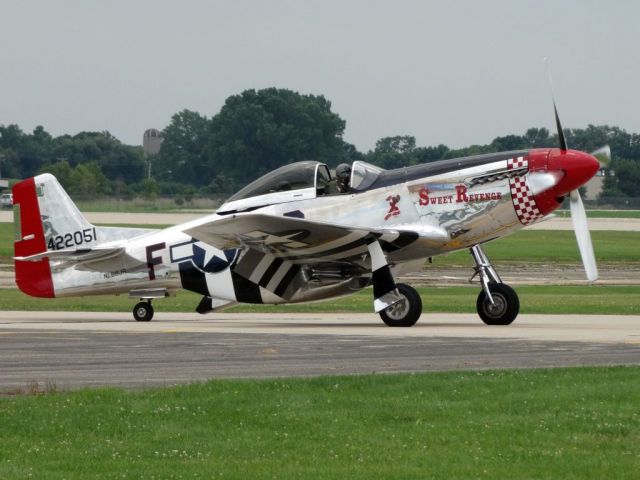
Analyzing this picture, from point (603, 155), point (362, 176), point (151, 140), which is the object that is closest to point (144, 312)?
point (362, 176)

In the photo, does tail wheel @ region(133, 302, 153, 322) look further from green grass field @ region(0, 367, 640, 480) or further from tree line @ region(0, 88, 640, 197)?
tree line @ region(0, 88, 640, 197)

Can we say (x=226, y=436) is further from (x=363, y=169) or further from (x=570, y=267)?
(x=570, y=267)

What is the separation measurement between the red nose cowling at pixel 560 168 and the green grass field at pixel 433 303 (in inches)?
178

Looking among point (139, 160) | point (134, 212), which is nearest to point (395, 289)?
point (134, 212)

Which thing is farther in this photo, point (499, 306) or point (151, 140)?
point (151, 140)

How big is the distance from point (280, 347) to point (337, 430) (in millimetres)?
7250

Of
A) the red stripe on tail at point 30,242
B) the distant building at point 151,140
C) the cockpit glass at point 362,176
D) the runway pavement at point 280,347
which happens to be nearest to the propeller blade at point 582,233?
the runway pavement at point 280,347

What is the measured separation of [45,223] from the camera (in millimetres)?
24297

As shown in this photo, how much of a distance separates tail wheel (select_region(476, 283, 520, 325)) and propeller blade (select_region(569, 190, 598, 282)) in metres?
1.32

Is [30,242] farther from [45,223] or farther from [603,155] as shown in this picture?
[603,155]

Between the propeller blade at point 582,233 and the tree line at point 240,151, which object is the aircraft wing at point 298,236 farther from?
the tree line at point 240,151

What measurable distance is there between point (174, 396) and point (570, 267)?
123 ft

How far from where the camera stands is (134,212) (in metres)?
97.5

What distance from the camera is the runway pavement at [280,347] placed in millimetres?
14703
